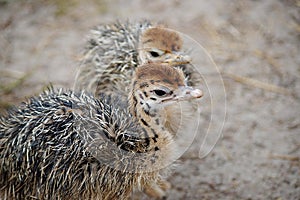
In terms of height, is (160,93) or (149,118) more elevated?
(160,93)

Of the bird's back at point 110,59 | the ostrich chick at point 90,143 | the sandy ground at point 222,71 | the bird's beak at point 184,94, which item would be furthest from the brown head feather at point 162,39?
the sandy ground at point 222,71

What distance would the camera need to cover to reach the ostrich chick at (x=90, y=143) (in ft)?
8.38

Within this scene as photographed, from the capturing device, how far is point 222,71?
13.9ft

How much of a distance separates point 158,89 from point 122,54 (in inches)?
30.8

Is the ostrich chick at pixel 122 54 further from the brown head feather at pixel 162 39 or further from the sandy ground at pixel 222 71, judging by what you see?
the sandy ground at pixel 222 71

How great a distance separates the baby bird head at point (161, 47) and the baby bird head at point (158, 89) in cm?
43

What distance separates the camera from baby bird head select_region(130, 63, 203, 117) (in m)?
2.58

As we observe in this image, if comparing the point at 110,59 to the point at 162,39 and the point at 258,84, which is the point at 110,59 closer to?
the point at 162,39

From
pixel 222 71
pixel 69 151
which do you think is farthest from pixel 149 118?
pixel 222 71

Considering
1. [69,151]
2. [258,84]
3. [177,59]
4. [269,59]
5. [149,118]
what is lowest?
[69,151]

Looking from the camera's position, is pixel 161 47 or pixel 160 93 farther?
pixel 161 47

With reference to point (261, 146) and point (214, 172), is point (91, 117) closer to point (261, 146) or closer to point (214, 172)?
point (214, 172)

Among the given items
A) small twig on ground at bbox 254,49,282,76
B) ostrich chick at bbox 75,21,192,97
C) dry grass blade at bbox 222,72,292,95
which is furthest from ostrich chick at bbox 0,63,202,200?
small twig on ground at bbox 254,49,282,76

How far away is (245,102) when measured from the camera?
3.96 m
